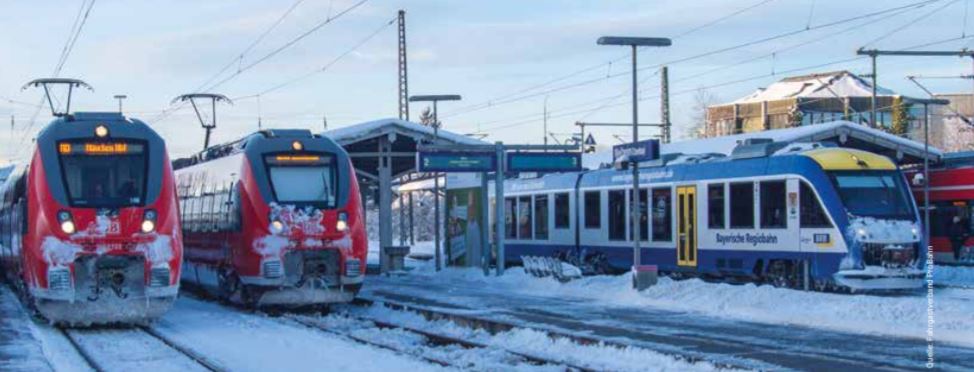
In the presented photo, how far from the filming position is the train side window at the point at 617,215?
29656mm

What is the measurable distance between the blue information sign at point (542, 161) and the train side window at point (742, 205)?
226 inches

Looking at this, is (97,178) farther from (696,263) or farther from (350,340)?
(696,263)

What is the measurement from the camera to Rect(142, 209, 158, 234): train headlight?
18.1 meters

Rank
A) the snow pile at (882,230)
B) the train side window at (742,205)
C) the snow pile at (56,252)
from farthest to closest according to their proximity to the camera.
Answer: the train side window at (742,205)
the snow pile at (882,230)
the snow pile at (56,252)

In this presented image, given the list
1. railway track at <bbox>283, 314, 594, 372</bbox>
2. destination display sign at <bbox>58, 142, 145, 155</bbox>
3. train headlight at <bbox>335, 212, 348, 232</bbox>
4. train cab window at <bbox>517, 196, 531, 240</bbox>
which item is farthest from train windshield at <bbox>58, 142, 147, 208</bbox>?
train cab window at <bbox>517, 196, 531, 240</bbox>

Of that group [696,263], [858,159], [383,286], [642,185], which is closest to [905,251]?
[858,159]

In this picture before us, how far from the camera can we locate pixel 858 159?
23578mm

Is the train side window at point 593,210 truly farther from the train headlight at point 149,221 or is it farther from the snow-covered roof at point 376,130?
the train headlight at point 149,221

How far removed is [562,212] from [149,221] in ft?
53.4

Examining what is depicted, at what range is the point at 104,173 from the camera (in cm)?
1842

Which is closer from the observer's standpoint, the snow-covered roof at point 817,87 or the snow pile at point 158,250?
the snow pile at point 158,250

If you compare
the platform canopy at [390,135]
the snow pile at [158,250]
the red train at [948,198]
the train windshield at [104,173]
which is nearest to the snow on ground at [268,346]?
the snow pile at [158,250]

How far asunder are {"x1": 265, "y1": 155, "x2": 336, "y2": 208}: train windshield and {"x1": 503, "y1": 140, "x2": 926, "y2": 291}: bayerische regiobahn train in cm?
855

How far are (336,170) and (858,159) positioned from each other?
9729 mm
